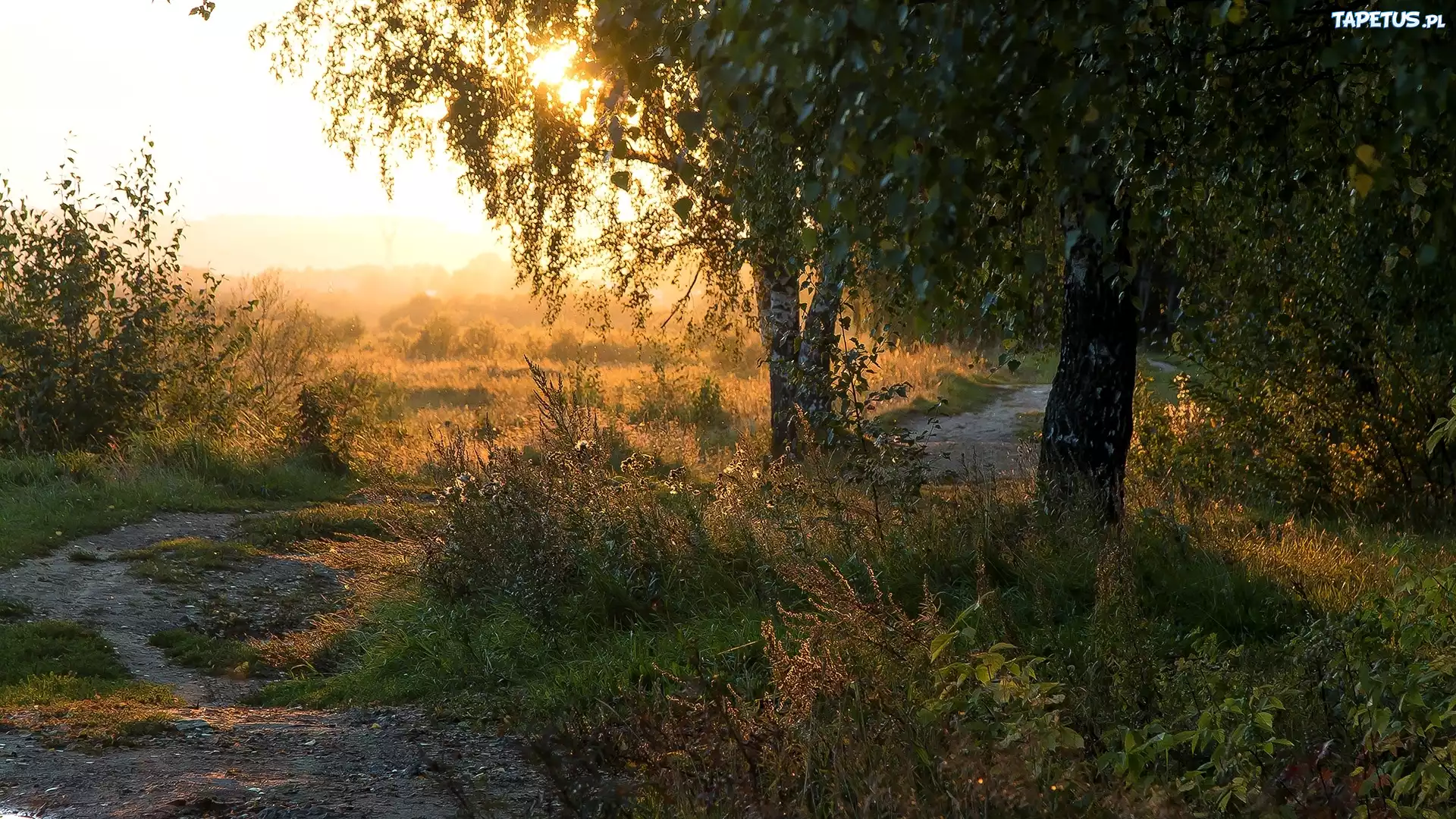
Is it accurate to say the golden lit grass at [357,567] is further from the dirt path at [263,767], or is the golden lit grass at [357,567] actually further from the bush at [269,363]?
the bush at [269,363]

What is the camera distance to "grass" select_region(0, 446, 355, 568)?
1071cm

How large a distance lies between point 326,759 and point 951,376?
64.1ft

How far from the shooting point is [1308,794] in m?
3.30

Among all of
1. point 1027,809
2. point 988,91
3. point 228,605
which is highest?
point 988,91

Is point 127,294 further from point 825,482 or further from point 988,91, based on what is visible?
point 988,91

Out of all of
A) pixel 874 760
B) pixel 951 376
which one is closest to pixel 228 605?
pixel 874 760

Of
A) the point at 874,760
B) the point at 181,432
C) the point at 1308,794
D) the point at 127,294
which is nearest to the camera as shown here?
the point at 1308,794

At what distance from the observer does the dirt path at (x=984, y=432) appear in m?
14.5

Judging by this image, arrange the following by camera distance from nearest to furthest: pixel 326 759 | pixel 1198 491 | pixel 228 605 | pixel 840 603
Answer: pixel 840 603
pixel 326 759
pixel 228 605
pixel 1198 491

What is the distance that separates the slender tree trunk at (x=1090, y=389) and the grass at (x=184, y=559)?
A: 6459 mm

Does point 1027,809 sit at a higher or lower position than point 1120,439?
lower

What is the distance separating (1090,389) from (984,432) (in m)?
10.5

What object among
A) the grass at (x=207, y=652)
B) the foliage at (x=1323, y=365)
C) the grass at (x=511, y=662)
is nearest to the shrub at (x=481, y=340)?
the foliage at (x=1323, y=365)

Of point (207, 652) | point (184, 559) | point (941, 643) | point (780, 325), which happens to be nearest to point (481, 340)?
point (780, 325)
